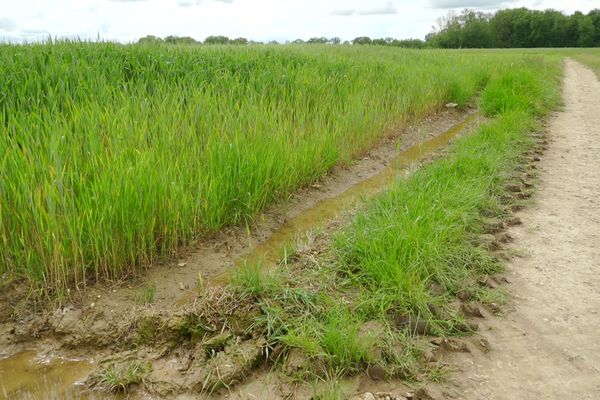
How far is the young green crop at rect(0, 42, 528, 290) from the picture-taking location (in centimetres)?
268

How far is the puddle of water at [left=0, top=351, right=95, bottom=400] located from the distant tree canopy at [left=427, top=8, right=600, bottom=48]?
6513cm

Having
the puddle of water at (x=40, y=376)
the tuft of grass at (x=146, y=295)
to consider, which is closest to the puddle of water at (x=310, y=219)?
the tuft of grass at (x=146, y=295)

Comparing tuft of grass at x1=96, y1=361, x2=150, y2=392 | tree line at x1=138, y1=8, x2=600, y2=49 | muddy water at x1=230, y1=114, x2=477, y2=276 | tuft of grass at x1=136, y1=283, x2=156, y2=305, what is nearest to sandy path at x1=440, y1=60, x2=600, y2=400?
muddy water at x1=230, y1=114, x2=477, y2=276

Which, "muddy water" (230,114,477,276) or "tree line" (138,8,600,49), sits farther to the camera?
"tree line" (138,8,600,49)

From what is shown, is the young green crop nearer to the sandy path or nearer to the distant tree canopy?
the sandy path

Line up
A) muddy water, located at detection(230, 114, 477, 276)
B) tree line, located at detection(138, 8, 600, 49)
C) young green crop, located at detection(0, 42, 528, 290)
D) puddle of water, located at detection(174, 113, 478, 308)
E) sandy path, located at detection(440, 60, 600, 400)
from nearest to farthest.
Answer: sandy path, located at detection(440, 60, 600, 400) → young green crop, located at detection(0, 42, 528, 290) → puddle of water, located at detection(174, 113, 478, 308) → muddy water, located at detection(230, 114, 477, 276) → tree line, located at detection(138, 8, 600, 49)

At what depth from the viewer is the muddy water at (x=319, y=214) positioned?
3.39 metres

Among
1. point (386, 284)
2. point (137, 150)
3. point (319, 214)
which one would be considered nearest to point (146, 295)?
point (137, 150)

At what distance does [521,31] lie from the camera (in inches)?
2527

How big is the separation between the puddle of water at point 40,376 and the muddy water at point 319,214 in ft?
3.33

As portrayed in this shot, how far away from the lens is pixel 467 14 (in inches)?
2926

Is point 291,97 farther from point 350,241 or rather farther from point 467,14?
point 467,14

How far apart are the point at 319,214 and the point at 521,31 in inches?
2779

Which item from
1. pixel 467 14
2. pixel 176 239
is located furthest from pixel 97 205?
pixel 467 14
